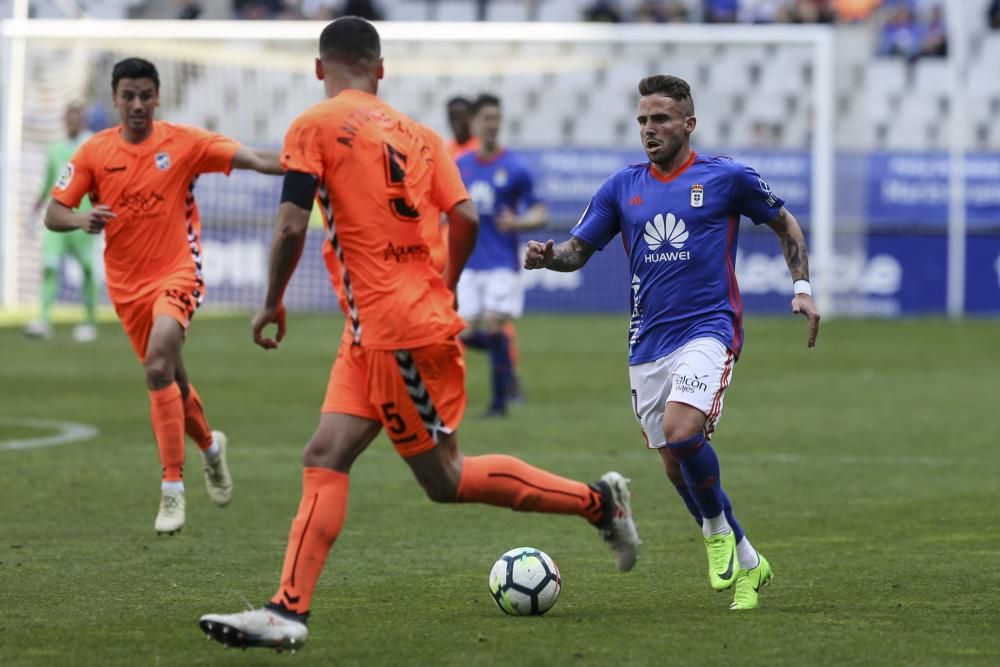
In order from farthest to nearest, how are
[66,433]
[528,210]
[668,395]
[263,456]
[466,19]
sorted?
[466,19] < [528,210] < [66,433] < [263,456] < [668,395]

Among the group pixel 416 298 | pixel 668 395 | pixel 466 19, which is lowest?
pixel 668 395

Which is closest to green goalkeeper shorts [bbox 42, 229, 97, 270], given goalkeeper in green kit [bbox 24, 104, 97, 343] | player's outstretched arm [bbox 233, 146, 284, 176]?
goalkeeper in green kit [bbox 24, 104, 97, 343]

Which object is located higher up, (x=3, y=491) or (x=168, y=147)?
(x=168, y=147)

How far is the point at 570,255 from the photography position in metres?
6.93

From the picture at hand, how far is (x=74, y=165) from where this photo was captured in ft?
29.0

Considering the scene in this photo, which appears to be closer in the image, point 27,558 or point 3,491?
point 27,558

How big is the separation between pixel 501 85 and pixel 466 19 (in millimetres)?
4533

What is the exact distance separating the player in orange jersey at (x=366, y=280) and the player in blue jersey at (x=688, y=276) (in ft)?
2.84

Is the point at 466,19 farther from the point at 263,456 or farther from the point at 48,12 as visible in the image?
the point at 263,456

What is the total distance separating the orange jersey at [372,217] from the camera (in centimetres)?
568

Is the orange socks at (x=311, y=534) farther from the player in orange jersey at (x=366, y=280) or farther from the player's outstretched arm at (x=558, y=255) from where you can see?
the player's outstretched arm at (x=558, y=255)

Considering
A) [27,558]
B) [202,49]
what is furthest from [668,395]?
[202,49]

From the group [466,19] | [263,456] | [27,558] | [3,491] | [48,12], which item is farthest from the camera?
[466,19]

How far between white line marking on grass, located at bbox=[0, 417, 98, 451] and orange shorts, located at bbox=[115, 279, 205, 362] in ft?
10.5
